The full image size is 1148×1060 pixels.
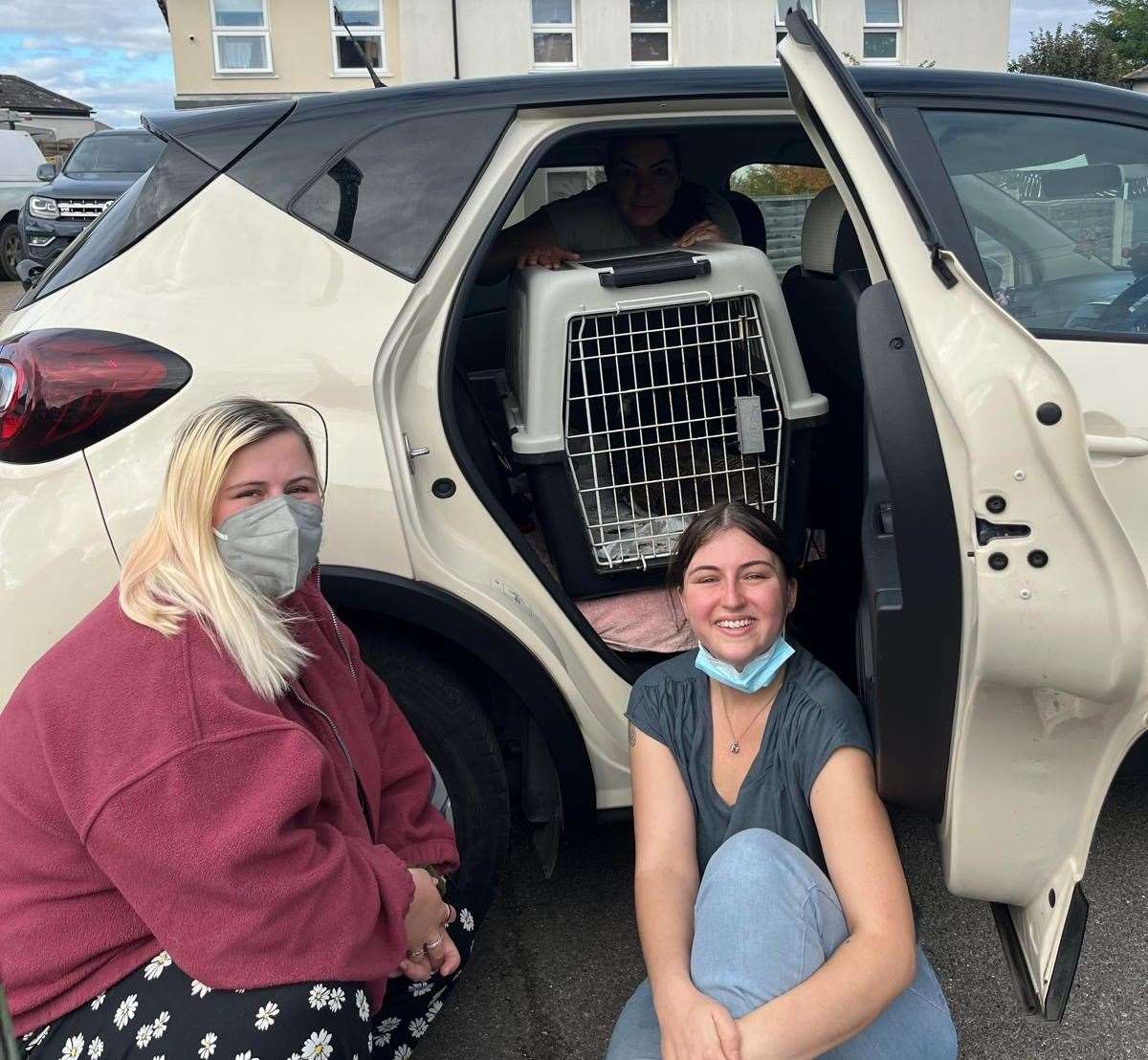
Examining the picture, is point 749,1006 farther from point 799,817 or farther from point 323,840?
point 323,840

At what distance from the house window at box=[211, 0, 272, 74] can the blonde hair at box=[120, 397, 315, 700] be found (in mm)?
21550

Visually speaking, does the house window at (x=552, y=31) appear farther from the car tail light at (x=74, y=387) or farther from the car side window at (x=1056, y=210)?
the car tail light at (x=74, y=387)

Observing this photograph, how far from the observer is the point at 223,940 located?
1.48 metres

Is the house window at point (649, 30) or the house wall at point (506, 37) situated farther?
the house window at point (649, 30)

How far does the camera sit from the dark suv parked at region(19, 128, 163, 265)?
1158 cm

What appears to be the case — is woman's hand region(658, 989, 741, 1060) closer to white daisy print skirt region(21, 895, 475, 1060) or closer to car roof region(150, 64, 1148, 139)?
white daisy print skirt region(21, 895, 475, 1060)

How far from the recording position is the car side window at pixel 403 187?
6.72 feet

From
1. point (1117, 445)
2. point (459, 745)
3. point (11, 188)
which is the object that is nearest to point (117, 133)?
point (11, 188)

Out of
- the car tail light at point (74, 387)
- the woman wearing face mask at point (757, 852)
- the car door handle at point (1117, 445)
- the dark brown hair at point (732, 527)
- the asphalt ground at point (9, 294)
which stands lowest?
the asphalt ground at point (9, 294)

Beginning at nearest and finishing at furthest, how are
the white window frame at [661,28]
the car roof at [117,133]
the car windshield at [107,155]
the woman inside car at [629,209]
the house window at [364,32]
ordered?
the woman inside car at [629,209] < the car windshield at [107,155] < the car roof at [117,133] < the house window at [364,32] < the white window frame at [661,28]

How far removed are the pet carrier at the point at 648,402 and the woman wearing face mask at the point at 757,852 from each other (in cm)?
37

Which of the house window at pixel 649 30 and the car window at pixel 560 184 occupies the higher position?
the house window at pixel 649 30

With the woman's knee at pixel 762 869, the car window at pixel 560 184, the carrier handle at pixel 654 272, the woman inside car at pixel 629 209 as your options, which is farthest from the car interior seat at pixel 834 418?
the car window at pixel 560 184

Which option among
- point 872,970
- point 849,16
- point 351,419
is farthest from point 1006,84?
point 849,16
